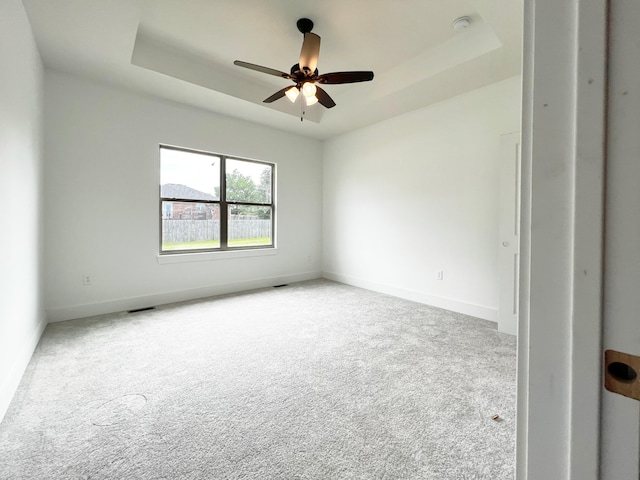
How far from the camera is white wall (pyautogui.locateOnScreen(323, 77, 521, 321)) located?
338 cm

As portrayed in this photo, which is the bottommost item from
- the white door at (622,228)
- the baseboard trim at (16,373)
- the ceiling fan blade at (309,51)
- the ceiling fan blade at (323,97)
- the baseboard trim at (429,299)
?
the baseboard trim at (16,373)

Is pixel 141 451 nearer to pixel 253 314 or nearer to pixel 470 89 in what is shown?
pixel 253 314

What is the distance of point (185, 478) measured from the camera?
1.30 m

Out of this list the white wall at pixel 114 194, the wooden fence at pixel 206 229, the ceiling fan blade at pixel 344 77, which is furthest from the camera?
the wooden fence at pixel 206 229

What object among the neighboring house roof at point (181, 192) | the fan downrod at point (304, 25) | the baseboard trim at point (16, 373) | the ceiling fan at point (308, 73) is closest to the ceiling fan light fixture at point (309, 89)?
the ceiling fan at point (308, 73)

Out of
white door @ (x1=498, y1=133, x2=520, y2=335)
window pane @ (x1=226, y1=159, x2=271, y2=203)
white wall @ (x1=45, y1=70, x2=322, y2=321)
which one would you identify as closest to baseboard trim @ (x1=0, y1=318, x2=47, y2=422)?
white wall @ (x1=45, y1=70, x2=322, y2=321)

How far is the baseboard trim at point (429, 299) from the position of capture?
3395 millimetres

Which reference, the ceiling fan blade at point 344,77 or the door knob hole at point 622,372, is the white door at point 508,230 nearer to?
the ceiling fan blade at point 344,77

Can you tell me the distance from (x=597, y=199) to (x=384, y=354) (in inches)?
94.0

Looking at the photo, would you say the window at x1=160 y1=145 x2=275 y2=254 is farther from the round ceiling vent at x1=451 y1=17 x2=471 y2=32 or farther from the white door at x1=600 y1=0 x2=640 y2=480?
the white door at x1=600 y1=0 x2=640 y2=480

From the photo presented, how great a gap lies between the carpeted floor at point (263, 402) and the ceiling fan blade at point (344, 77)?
245 cm

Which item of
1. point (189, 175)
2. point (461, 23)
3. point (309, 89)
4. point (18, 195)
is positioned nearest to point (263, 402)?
point (18, 195)

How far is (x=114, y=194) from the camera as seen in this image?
11.6ft

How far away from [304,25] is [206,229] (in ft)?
9.72
